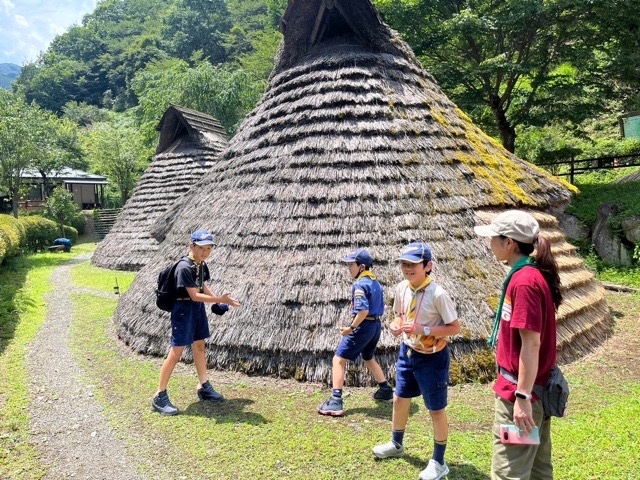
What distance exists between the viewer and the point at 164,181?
16016mm

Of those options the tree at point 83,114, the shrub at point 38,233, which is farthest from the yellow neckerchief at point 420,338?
the tree at point 83,114

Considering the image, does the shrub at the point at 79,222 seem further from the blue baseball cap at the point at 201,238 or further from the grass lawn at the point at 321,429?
the blue baseball cap at the point at 201,238

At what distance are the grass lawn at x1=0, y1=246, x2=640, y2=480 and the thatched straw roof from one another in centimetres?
39

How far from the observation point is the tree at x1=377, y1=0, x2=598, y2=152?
14102mm

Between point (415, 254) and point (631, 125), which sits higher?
point (631, 125)

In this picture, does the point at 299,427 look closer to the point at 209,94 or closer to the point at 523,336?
the point at 523,336

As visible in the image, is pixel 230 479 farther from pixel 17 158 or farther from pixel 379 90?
pixel 17 158

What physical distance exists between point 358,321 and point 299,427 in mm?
1177

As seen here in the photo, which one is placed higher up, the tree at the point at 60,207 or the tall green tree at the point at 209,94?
the tall green tree at the point at 209,94

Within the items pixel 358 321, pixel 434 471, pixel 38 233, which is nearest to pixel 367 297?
pixel 358 321

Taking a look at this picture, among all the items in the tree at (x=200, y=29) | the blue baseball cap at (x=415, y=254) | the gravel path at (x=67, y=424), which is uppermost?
the tree at (x=200, y=29)

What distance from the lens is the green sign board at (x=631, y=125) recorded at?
9156 mm

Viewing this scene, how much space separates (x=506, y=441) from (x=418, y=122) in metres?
5.47

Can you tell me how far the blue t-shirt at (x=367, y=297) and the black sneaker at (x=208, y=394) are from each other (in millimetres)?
1896
